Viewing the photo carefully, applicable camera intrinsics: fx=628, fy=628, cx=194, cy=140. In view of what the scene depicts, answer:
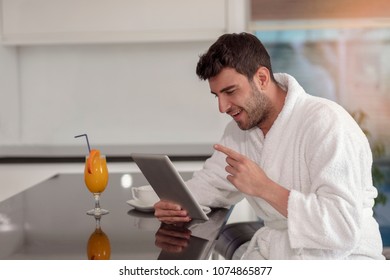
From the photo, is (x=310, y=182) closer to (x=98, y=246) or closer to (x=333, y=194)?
(x=333, y=194)

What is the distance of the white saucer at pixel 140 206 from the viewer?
6.40 ft

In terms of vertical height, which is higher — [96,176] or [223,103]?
[223,103]

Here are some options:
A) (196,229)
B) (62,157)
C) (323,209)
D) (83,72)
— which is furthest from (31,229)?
(83,72)

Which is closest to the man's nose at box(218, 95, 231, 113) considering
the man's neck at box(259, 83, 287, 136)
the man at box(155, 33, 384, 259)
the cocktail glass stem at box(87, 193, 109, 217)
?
the man at box(155, 33, 384, 259)

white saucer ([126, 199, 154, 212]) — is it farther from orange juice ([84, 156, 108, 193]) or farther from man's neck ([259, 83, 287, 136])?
man's neck ([259, 83, 287, 136])

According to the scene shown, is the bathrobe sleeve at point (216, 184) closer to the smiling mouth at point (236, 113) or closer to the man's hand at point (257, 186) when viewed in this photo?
the smiling mouth at point (236, 113)

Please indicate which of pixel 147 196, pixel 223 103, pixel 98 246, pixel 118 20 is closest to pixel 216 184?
pixel 147 196

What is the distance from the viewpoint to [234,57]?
182cm

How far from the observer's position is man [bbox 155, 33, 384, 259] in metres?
1.63

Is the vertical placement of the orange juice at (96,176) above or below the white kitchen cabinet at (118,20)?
below

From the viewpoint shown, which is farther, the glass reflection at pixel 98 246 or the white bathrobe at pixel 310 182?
the white bathrobe at pixel 310 182

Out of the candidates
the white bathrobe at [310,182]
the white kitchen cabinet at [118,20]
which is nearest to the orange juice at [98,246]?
the white bathrobe at [310,182]

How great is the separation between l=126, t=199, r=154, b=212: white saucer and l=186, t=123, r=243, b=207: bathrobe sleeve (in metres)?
0.17

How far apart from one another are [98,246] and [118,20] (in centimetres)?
239
